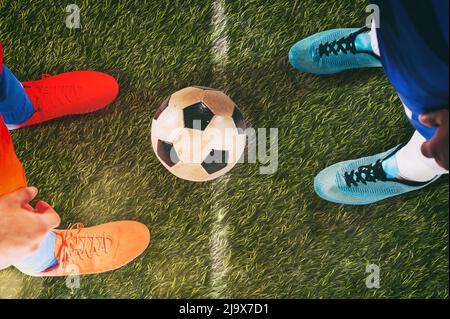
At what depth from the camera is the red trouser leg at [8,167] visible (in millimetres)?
1738

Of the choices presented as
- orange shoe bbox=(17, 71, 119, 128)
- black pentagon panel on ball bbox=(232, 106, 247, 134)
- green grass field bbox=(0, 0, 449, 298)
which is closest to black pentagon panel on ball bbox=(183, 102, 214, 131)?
black pentagon panel on ball bbox=(232, 106, 247, 134)

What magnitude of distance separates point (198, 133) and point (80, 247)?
0.64 meters

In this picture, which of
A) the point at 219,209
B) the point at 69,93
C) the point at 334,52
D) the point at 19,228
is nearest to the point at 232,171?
the point at 219,209

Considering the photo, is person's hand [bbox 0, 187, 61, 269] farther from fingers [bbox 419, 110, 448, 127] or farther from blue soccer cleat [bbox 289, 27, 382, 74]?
fingers [bbox 419, 110, 448, 127]

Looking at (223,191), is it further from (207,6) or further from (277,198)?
(207,6)

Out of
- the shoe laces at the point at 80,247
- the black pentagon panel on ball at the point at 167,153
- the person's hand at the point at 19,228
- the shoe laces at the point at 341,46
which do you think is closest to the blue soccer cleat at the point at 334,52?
the shoe laces at the point at 341,46

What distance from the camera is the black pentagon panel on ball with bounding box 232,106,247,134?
1.69 m

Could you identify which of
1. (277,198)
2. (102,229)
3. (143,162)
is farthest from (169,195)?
(277,198)

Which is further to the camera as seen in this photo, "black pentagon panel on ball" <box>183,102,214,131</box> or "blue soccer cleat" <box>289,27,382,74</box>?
"blue soccer cleat" <box>289,27,382,74</box>

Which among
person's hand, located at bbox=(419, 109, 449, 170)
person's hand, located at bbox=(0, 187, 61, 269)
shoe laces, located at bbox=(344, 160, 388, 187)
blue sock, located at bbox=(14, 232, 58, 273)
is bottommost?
blue sock, located at bbox=(14, 232, 58, 273)

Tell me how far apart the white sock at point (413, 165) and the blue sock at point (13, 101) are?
4.17ft

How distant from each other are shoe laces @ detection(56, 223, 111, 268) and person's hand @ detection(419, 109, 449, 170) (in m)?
1.14

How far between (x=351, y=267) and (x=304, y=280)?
175 millimetres

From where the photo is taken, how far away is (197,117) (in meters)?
1.61
